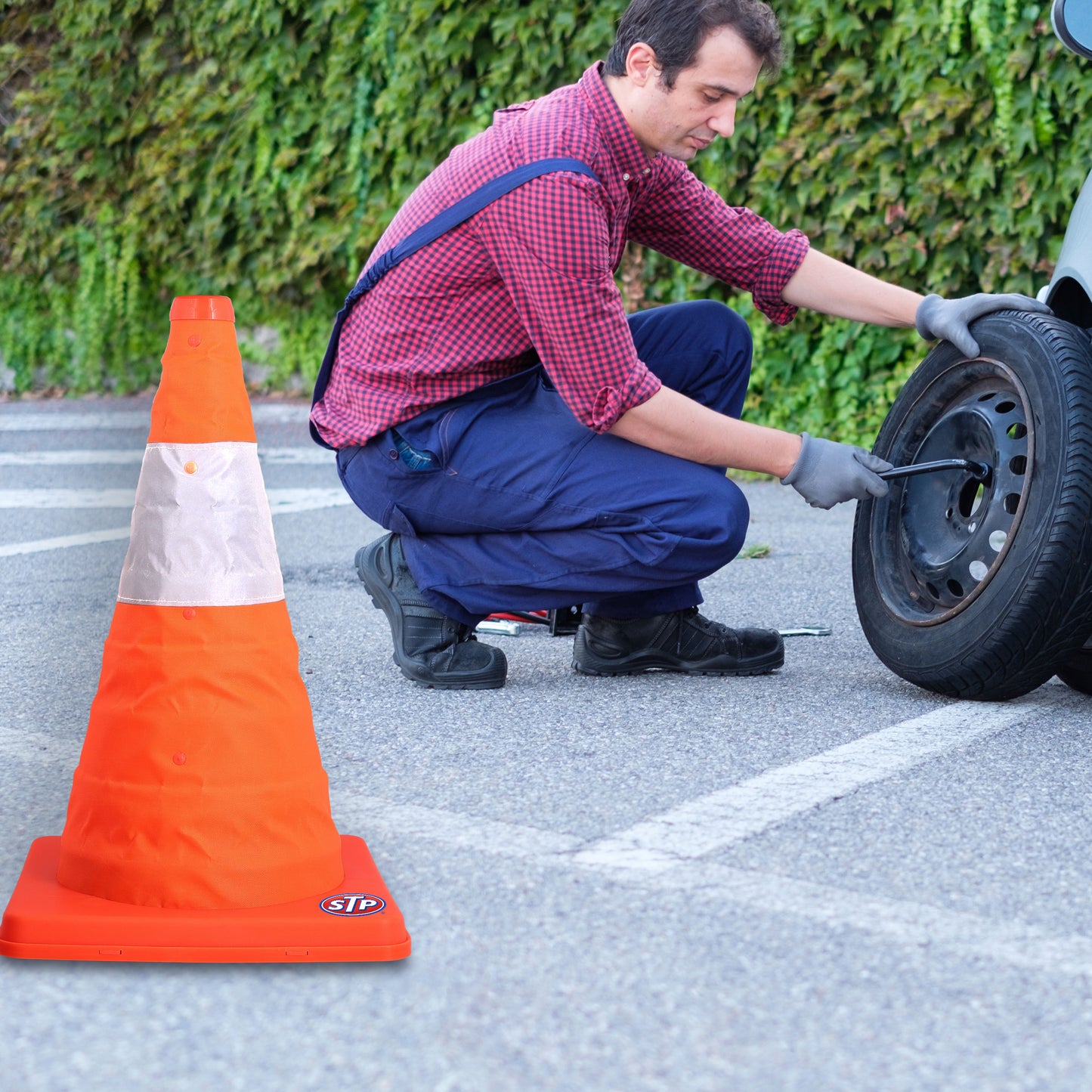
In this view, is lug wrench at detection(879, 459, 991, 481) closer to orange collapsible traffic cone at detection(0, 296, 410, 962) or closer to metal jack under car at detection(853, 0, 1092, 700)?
metal jack under car at detection(853, 0, 1092, 700)

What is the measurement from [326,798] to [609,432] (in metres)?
1.29

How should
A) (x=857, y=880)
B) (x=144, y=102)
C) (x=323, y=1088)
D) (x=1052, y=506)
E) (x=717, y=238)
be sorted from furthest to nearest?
(x=144, y=102), (x=717, y=238), (x=1052, y=506), (x=857, y=880), (x=323, y=1088)

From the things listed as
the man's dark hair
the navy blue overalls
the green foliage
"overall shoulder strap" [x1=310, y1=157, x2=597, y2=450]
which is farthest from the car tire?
the green foliage

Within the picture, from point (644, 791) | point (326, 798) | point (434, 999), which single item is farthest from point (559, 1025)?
point (644, 791)

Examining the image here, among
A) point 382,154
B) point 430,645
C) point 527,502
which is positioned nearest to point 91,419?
point 382,154

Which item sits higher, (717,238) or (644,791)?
(717,238)

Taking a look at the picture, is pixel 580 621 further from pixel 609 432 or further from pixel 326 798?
pixel 326 798

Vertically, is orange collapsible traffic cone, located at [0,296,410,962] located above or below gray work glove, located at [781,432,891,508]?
below

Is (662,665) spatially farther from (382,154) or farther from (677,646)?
(382,154)

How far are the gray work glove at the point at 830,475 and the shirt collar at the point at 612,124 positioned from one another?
0.67 m

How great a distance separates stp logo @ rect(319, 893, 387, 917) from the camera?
6.03 feet

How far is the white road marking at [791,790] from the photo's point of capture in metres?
2.13

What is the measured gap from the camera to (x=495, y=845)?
2.15m

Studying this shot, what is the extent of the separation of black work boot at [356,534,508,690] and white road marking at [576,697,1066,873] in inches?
32.6
